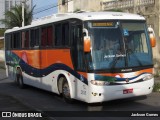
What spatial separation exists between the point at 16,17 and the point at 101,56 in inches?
1470

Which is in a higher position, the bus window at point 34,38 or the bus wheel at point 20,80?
the bus window at point 34,38

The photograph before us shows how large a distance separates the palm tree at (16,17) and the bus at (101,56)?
113 ft

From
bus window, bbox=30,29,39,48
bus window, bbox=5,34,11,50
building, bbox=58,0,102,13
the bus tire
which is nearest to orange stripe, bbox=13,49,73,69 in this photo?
bus window, bbox=30,29,39,48

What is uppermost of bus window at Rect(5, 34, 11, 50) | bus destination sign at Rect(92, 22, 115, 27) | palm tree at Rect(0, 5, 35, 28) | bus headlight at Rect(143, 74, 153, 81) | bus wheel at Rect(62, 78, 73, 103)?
palm tree at Rect(0, 5, 35, 28)

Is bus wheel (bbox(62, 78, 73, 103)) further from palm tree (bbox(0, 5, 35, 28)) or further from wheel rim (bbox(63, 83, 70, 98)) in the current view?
palm tree (bbox(0, 5, 35, 28))

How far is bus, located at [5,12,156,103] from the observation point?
1061cm

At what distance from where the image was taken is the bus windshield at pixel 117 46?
10.7 m

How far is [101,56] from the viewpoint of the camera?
35.1 ft

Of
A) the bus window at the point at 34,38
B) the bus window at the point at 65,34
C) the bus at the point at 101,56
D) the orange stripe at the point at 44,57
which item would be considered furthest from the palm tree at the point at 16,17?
the bus window at the point at 65,34

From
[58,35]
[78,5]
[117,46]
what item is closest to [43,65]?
[58,35]

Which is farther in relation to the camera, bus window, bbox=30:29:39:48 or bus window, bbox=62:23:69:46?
bus window, bbox=30:29:39:48

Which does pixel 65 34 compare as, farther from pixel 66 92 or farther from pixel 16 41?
pixel 16 41

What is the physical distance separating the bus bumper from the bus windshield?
22.1 inches

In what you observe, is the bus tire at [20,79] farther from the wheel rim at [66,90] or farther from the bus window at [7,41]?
the wheel rim at [66,90]
